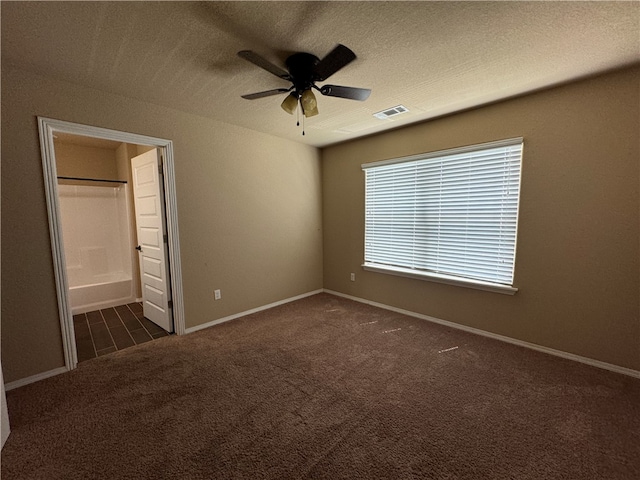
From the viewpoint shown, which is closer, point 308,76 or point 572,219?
point 308,76

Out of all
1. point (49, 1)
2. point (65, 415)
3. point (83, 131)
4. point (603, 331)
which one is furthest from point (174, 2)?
point (603, 331)

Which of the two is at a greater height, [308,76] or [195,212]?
[308,76]

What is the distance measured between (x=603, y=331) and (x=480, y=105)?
7.94 feet

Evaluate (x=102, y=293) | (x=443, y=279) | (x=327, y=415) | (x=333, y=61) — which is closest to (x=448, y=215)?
(x=443, y=279)

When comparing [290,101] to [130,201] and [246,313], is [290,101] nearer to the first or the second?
[246,313]

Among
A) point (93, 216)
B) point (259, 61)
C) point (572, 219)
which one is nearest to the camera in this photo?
point (259, 61)

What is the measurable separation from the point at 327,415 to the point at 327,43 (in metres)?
2.52

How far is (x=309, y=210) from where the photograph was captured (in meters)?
4.38

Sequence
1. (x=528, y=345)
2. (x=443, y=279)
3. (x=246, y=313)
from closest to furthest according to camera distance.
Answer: (x=528, y=345), (x=443, y=279), (x=246, y=313)

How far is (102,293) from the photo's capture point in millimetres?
4086

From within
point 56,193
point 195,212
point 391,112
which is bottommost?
point 195,212

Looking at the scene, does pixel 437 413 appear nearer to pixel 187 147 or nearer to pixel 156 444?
pixel 156 444

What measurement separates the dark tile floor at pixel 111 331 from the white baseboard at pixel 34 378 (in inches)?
8.5

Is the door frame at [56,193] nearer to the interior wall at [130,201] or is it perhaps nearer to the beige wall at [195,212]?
the beige wall at [195,212]
